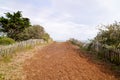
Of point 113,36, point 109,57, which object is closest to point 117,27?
point 113,36

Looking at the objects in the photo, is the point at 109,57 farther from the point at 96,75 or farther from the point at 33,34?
the point at 33,34

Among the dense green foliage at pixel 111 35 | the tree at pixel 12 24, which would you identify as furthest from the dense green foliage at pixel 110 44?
the tree at pixel 12 24

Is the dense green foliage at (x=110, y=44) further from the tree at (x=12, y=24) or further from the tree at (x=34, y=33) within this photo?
the tree at (x=34, y=33)

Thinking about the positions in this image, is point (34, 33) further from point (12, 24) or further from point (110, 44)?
point (110, 44)

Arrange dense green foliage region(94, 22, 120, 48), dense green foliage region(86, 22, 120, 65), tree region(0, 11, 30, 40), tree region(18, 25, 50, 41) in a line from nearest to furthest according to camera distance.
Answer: dense green foliage region(86, 22, 120, 65) < dense green foliage region(94, 22, 120, 48) < tree region(0, 11, 30, 40) < tree region(18, 25, 50, 41)

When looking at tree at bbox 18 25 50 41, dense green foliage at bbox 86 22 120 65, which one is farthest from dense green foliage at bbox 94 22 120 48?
tree at bbox 18 25 50 41

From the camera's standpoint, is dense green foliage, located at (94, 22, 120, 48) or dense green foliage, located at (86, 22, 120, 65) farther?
dense green foliage, located at (94, 22, 120, 48)

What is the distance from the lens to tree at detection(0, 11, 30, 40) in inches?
1781

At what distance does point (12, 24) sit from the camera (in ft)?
148

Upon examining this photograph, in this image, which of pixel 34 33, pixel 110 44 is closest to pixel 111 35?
pixel 110 44

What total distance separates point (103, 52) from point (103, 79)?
9.42m

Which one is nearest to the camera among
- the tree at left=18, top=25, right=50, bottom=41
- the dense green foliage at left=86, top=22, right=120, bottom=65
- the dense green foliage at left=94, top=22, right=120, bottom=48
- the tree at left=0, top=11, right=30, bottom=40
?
the dense green foliage at left=86, top=22, right=120, bottom=65

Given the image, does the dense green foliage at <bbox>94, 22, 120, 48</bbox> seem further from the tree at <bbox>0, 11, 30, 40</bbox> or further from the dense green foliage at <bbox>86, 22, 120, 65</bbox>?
the tree at <bbox>0, 11, 30, 40</bbox>

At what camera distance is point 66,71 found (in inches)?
488
